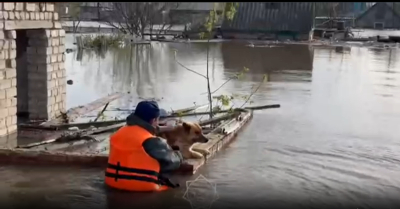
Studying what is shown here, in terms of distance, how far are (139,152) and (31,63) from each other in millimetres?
8077

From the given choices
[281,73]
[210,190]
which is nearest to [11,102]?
[210,190]

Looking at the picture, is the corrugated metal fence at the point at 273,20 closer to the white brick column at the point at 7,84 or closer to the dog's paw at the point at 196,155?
the white brick column at the point at 7,84

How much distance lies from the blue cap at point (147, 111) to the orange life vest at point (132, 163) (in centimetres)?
13

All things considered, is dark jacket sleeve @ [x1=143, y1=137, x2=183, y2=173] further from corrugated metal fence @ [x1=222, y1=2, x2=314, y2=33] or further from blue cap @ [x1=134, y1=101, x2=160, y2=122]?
corrugated metal fence @ [x1=222, y1=2, x2=314, y2=33]

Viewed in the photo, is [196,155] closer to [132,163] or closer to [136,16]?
[132,163]

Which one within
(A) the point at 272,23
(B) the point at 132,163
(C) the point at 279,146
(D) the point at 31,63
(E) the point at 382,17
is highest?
(E) the point at 382,17

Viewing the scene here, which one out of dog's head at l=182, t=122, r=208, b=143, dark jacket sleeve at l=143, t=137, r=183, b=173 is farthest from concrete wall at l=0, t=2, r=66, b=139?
dark jacket sleeve at l=143, t=137, r=183, b=173

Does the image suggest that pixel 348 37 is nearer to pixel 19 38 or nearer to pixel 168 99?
pixel 168 99

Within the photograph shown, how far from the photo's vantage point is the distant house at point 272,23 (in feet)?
182

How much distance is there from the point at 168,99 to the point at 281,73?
8901mm

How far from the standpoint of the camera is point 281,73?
25.1 meters

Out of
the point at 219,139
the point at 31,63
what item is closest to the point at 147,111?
the point at 219,139

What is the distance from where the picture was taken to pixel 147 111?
21.5 ft

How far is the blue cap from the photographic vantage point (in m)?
6.51
